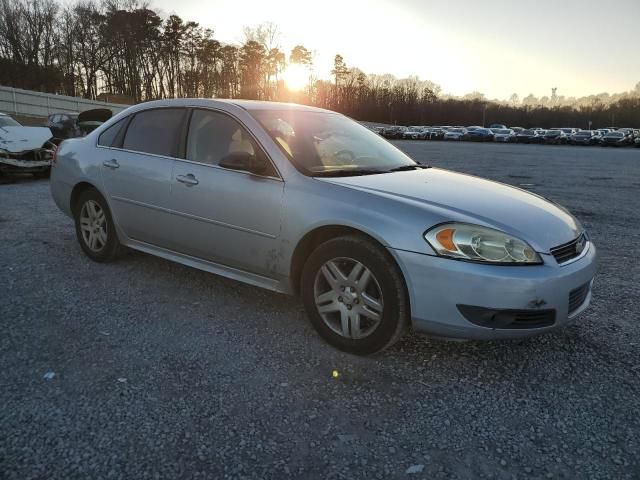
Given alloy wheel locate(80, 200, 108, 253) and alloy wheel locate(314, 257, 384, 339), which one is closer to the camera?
alloy wheel locate(314, 257, 384, 339)

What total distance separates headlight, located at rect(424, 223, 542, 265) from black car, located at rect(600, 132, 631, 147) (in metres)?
46.5

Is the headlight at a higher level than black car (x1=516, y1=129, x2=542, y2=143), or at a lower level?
lower

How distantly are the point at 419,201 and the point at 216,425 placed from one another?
5.41ft

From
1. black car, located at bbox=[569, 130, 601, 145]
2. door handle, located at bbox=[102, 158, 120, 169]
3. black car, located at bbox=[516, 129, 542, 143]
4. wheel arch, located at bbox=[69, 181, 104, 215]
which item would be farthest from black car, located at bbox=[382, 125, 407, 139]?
door handle, located at bbox=[102, 158, 120, 169]

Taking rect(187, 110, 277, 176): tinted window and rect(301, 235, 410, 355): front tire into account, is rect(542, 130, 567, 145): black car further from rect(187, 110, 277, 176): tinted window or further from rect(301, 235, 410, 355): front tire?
rect(301, 235, 410, 355): front tire

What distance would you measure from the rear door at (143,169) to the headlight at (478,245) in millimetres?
2202

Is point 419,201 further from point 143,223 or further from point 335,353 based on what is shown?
point 143,223

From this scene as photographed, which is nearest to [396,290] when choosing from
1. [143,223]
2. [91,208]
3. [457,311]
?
[457,311]

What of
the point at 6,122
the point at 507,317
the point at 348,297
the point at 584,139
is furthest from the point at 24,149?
the point at 584,139

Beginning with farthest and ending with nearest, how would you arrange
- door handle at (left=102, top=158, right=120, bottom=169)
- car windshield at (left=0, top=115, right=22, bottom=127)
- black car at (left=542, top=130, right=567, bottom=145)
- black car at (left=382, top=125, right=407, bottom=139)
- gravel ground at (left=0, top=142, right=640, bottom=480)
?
black car at (left=382, top=125, right=407, bottom=139), black car at (left=542, top=130, right=567, bottom=145), car windshield at (left=0, top=115, right=22, bottom=127), door handle at (left=102, top=158, right=120, bottom=169), gravel ground at (left=0, top=142, right=640, bottom=480)

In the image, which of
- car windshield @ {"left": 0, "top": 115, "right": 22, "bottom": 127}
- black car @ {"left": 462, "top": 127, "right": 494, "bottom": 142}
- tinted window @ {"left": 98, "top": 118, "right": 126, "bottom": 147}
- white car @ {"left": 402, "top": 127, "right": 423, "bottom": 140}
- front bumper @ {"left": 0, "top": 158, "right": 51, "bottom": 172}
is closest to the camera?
tinted window @ {"left": 98, "top": 118, "right": 126, "bottom": 147}

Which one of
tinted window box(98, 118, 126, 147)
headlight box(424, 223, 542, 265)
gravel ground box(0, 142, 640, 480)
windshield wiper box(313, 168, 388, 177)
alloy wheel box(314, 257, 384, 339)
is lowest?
gravel ground box(0, 142, 640, 480)

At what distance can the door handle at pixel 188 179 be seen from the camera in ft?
12.3

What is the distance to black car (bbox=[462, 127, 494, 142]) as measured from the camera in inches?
2099
